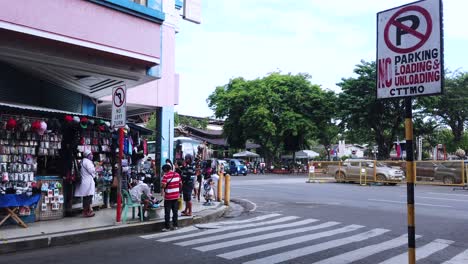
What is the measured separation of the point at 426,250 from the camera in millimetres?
8516

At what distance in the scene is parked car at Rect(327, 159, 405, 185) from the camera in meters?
28.6

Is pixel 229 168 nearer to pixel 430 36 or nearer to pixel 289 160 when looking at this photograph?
pixel 289 160

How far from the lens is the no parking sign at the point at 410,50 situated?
421cm

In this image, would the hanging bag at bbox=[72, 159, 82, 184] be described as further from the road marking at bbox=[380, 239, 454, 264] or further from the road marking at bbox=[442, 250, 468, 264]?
the road marking at bbox=[442, 250, 468, 264]

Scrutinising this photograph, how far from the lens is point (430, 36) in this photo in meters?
4.24

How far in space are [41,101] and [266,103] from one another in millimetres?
33466

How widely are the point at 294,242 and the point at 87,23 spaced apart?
7108mm

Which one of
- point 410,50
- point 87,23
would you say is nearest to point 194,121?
point 87,23

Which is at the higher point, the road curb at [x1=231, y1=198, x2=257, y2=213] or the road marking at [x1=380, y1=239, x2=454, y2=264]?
the road marking at [x1=380, y1=239, x2=454, y2=264]

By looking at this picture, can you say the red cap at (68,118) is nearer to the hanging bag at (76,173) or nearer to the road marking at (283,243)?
the hanging bag at (76,173)

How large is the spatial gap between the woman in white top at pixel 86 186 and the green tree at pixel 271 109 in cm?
3390

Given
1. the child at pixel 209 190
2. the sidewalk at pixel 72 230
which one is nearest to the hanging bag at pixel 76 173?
the sidewalk at pixel 72 230

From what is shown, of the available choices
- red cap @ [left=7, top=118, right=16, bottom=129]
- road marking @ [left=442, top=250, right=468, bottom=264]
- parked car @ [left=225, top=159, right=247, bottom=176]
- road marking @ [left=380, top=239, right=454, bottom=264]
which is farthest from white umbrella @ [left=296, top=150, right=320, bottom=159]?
road marking @ [left=442, top=250, right=468, bottom=264]

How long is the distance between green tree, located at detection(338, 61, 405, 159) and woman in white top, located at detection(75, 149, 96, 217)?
30969mm
